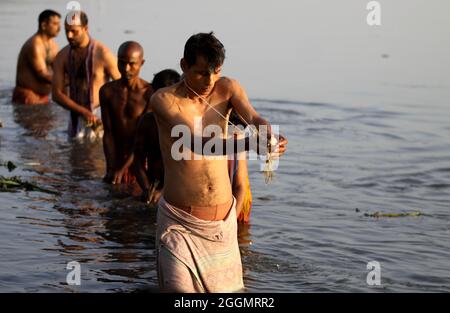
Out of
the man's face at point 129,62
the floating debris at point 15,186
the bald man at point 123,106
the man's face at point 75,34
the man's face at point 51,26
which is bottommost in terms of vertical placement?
the floating debris at point 15,186

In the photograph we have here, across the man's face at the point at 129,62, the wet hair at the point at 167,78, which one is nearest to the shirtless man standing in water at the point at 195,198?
the wet hair at the point at 167,78

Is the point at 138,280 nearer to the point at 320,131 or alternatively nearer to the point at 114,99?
the point at 114,99

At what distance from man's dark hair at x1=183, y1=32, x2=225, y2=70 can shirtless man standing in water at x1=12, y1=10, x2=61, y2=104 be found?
8.88 metres

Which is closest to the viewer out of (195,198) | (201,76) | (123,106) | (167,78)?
(201,76)

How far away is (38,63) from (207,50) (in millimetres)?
8974

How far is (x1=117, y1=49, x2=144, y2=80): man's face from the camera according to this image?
29.4 feet

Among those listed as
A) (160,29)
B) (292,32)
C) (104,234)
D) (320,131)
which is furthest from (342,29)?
(104,234)

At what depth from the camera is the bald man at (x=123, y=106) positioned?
904 cm

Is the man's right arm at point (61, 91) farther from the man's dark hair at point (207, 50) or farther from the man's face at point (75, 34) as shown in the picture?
the man's dark hair at point (207, 50)

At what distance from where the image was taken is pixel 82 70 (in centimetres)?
Answer: 1089

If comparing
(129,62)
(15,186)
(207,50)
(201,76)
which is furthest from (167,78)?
(207,50)

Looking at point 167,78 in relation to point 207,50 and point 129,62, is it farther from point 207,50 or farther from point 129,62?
point 207,50

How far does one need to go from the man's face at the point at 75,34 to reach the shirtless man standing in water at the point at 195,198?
5.38 m

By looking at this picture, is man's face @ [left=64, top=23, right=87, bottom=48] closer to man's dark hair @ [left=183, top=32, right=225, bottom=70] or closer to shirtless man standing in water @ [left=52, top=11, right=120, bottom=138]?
shirtless man standing in water @ [left=52, top=11, right=120, bottom=138]
